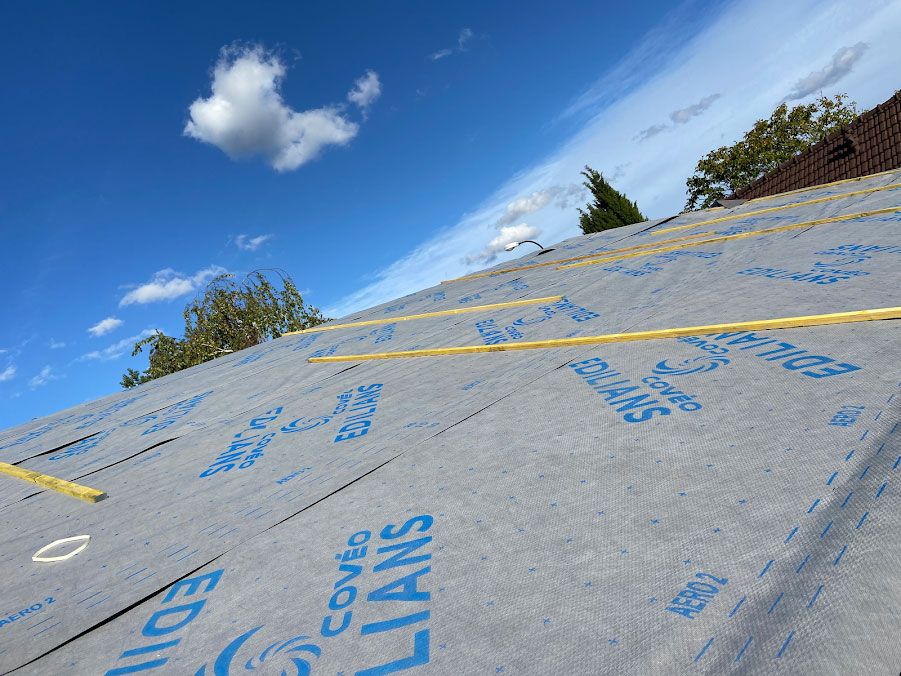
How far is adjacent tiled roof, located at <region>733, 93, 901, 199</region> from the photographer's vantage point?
11.7 m

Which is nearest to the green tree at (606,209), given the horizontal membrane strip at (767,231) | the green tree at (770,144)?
the green tree at (770,144)

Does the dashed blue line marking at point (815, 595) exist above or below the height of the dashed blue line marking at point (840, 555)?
below

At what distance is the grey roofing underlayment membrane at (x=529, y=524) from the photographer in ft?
3.42

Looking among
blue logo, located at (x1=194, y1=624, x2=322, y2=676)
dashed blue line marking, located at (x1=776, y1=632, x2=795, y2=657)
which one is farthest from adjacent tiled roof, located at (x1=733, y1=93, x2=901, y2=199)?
blue logo, located at (x1=194, y1=624, x2=322, y2=676)

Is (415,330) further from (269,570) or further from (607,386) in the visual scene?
(269,570)

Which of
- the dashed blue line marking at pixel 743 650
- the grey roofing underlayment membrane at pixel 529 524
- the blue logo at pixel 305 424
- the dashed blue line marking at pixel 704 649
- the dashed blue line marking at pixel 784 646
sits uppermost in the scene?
the blue logo at pixel 305 424

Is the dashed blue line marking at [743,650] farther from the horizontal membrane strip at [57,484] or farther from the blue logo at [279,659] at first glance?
the horizontal membrane strip at [57,484]

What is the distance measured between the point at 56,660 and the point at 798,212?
8.31m

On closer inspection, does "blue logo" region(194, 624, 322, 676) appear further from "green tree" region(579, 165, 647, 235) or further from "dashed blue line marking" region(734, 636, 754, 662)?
"green tree" region(579, 165, 647, 235)

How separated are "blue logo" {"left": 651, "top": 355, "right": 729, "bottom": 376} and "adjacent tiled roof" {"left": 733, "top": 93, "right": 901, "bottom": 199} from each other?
42.9ft

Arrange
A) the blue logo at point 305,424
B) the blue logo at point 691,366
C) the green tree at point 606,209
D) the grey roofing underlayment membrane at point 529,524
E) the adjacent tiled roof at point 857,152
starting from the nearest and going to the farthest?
the grey roofing underlayment membrane at point 529,524 < the blue logo at point 691,366 < the blue logo at point 305,424 < the adjacent tiled roof at point 857,152 < the green tree at point 606,209

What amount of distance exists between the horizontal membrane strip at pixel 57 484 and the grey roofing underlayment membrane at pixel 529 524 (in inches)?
2.2

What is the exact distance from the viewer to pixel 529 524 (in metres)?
1.48

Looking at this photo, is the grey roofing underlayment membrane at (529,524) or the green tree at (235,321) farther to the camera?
the green tree at (235,321)
